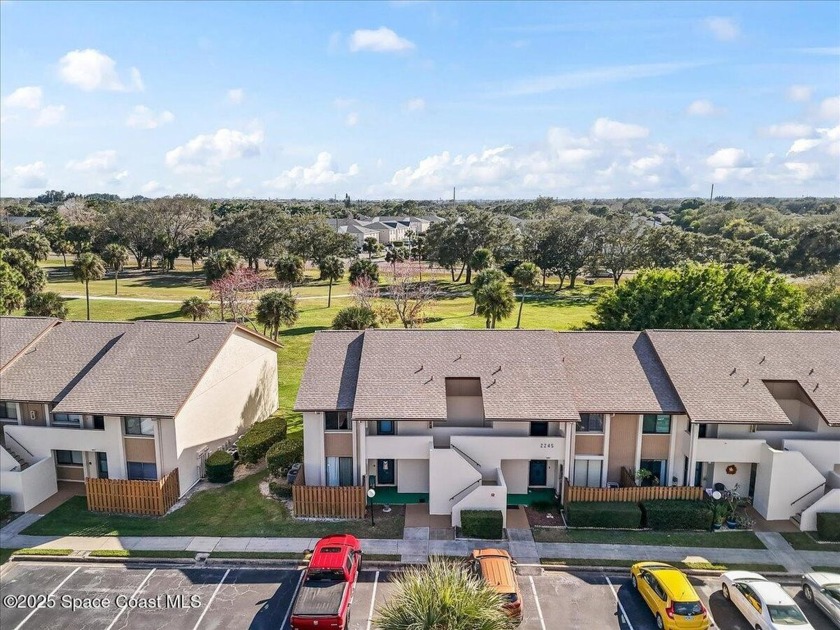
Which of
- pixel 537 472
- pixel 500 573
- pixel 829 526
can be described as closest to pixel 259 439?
pixel 537 472

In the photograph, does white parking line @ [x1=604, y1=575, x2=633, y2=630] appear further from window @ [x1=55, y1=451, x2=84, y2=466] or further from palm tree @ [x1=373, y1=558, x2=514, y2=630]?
window @ [x1=55, y1=451, x2=84, y2=466]

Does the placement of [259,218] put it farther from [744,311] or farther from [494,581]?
[494,581]

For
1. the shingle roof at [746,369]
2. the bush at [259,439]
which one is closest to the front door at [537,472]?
the shingle roof at [746,369]

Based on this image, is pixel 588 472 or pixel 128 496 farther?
pixel 588 472

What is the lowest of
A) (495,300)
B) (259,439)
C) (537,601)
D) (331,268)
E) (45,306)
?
(537,601)

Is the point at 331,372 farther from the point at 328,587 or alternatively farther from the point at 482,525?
the point at 328,587

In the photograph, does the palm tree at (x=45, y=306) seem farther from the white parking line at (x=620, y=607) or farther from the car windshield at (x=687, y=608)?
the car windshield at (x=687, y=608)
